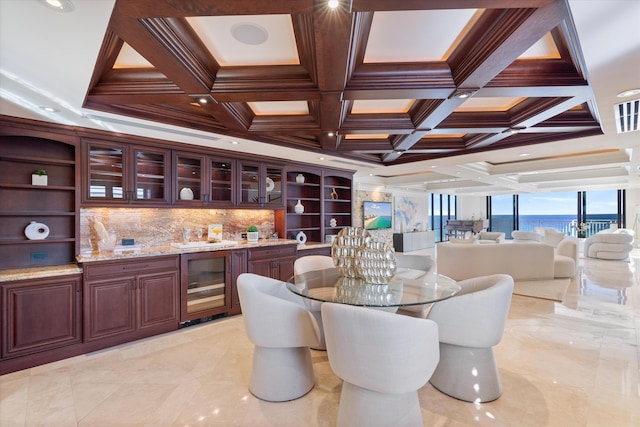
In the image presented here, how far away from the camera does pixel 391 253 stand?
255cm

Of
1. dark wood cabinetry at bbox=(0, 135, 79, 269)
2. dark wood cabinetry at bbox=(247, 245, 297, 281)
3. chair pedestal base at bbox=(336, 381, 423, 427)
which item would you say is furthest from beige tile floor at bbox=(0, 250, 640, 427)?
dark wood cabinetry at bbox=(0, 135, 79, 269)

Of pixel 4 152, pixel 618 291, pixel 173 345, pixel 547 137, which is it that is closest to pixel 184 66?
pixel 4 152

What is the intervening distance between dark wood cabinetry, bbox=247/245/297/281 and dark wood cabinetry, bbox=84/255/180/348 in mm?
1017

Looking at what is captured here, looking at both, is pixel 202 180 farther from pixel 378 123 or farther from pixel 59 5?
pixel 59 5

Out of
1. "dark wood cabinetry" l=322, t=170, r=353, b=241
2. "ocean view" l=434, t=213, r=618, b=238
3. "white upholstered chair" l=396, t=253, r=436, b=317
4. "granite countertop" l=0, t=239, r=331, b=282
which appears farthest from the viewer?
"ocean view" l=434, t=213, r=618, b=238

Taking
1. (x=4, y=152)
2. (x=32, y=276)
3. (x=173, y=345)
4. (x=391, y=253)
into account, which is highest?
(x=4, y=152)

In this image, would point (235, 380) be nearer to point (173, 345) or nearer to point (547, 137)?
point (173, 345)

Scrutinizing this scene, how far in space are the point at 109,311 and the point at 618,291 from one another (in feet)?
24.5

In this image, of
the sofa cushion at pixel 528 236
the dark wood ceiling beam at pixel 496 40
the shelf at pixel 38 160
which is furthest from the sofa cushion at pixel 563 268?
the shelf at pixel 38 160

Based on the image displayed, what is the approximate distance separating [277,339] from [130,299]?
6.54 feet

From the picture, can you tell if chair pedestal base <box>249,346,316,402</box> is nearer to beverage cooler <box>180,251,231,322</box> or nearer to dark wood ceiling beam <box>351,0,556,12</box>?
beverage cooler <box>180,251,231,322</box>

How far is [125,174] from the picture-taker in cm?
343

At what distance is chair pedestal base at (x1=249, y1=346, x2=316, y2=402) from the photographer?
7.09 feet

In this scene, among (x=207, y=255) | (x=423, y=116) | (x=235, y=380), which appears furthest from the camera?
(x=207, y=255)
